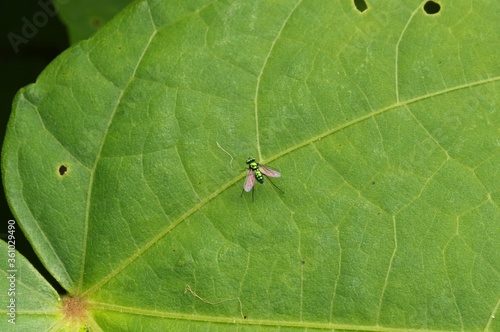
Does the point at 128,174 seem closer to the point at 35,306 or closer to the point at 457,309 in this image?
the point at 35,306

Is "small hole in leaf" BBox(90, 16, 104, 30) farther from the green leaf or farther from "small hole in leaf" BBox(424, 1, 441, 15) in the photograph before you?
"small hole in leaf" BBox(424, 1, 441, 15)

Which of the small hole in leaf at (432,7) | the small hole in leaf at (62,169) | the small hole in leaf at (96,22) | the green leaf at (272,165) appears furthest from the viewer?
the small hole in leaf at (96,22)

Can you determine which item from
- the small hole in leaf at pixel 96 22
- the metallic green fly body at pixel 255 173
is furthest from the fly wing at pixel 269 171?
the small hole in leaf at pixel 96 22

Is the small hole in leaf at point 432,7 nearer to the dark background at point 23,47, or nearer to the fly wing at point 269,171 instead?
the fly wing at point 269,171

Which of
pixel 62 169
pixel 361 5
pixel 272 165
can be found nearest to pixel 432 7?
pixel 361 5

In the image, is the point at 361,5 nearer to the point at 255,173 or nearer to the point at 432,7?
the point at 432,7

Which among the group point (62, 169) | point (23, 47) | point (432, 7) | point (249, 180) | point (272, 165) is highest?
point (23, 47)
